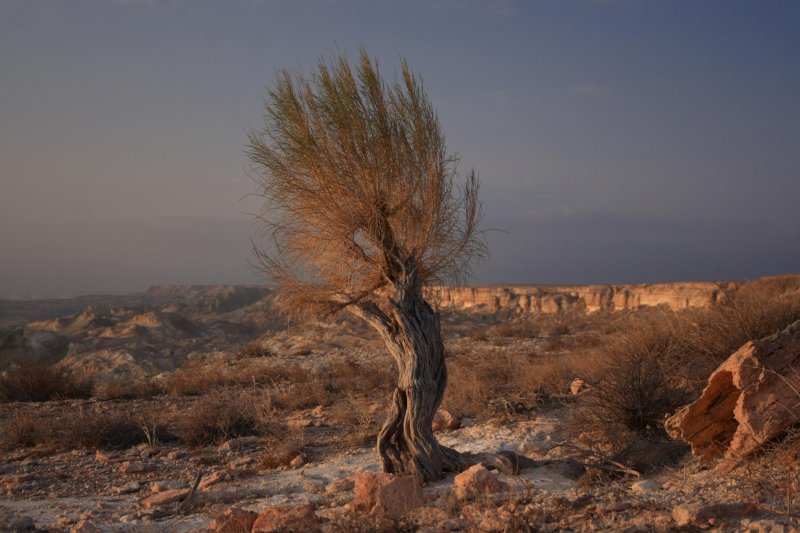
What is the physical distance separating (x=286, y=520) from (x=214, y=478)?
271 cm

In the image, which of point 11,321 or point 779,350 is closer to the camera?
point 779,350

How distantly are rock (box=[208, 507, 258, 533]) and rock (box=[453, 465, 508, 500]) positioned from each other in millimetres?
1651

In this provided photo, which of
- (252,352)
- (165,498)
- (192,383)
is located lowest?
(252,352)

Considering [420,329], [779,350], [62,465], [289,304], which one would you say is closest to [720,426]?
[779,350]

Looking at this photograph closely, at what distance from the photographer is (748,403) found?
4.67m

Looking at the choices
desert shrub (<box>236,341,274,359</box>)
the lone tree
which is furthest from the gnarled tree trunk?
desert shrub (<box>236,341,274,359</box>)

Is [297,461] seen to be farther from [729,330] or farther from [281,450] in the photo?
[729,330]

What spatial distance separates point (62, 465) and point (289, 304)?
4066 mm

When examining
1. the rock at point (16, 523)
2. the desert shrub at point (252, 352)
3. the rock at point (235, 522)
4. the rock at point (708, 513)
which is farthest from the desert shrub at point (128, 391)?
the rock at point (708, 513)

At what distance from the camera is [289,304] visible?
6.47 m

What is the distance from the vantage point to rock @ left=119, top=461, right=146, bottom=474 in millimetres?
7258

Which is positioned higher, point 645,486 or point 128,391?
point 645,486

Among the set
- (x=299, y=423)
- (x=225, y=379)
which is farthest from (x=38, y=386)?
(x=299, y=423)

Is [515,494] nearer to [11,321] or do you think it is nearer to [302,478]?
[302,478]
